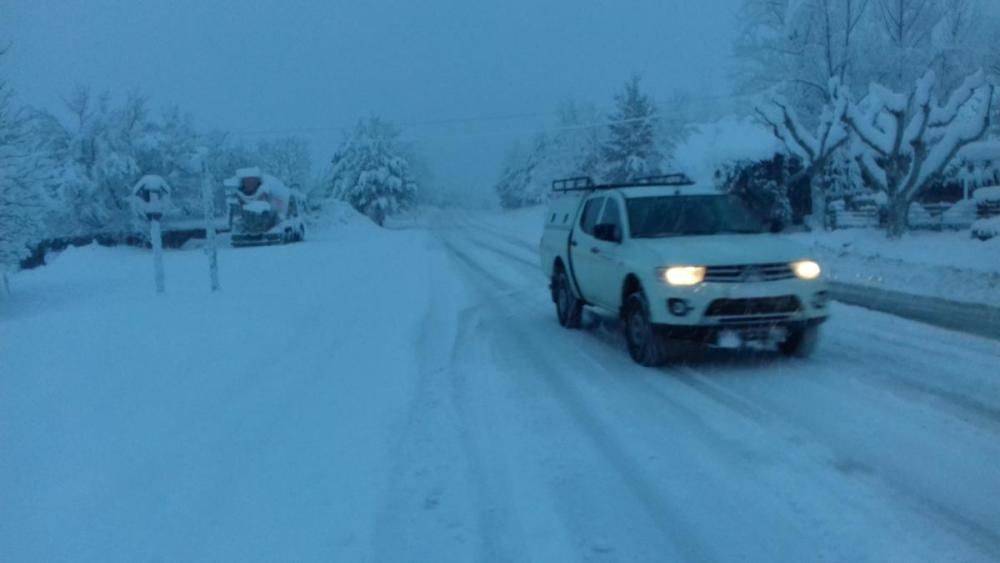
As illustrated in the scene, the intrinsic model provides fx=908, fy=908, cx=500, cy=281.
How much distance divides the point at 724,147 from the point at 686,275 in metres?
33.5

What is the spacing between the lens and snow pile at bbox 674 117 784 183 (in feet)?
118

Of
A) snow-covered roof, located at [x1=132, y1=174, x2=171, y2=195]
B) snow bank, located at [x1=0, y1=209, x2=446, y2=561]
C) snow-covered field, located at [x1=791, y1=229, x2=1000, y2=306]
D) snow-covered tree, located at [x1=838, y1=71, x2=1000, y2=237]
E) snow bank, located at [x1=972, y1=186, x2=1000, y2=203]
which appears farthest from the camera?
snow bank, located at [x1=972, y1=186, x2=1000, y2=203]

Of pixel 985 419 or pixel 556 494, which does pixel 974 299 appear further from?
pixel 556 494

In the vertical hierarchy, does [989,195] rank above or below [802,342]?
above

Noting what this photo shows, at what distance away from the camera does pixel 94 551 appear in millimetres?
4484

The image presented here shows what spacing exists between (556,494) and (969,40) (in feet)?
130

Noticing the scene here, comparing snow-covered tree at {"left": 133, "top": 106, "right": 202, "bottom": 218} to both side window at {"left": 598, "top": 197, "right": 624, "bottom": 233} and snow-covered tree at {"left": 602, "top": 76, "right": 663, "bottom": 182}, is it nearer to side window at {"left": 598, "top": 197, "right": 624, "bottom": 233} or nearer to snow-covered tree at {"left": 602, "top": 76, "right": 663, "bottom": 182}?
snow-covered tree at {"left": 602, "top": 76, "right": 663, "bottom": 182}

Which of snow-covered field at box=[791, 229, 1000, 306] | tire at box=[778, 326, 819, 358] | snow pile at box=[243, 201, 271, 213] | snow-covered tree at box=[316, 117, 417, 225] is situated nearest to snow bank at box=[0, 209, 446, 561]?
tire at box=[778, 326, 819, 358]

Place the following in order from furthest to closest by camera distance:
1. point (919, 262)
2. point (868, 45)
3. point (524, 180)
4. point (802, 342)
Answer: point (524, 180) → point (868, 45) → point (919, 262) → point (802, 342)

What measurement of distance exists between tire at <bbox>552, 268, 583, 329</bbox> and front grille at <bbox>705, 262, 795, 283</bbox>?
3447 mm

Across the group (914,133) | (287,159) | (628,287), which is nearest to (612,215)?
(628,287)

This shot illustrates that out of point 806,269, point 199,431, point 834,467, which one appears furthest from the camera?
point 806,269

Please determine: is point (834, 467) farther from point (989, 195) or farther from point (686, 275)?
point (989, 195)

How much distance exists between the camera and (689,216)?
10031 mm
